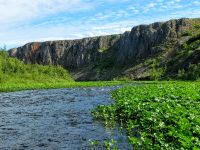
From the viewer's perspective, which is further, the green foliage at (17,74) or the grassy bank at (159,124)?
the green foliage at (17,74)

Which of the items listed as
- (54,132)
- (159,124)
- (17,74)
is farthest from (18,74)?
(159,124)

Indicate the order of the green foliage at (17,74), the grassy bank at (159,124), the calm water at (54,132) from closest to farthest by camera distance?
1. the grassy bank at (159,124)
2. the calm water at (54,132)
3. the green foliage at (17,74)

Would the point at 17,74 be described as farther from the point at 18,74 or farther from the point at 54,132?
the point at 54,132

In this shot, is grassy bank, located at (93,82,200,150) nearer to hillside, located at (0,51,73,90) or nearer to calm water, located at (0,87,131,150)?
calm water, located at (0,87,131,150)

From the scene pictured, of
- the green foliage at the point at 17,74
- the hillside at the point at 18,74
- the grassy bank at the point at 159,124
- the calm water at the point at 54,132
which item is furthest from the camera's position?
the green foliage at the point at 17,74

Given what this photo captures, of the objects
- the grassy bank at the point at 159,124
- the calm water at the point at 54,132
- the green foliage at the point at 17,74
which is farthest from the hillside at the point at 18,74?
the grassy bank at the point at 159,124

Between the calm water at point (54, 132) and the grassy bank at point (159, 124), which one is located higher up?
the grassy bank at point (159, 124)

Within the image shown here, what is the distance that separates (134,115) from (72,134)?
16.5ft

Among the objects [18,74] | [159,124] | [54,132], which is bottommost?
[18,74]

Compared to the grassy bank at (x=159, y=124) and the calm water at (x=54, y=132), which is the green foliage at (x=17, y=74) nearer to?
the calm water at (x=54, y=132)

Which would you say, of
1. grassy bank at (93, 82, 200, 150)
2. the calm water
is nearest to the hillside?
the calm water

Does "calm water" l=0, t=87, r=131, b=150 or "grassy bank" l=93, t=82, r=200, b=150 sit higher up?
"grassy bank" l=93, t=82, r=200, b=150

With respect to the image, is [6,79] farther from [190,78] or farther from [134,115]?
[134,115]

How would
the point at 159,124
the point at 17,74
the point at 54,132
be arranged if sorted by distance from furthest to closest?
the point at 17,74
the point at 54,132
the point at 159,124
